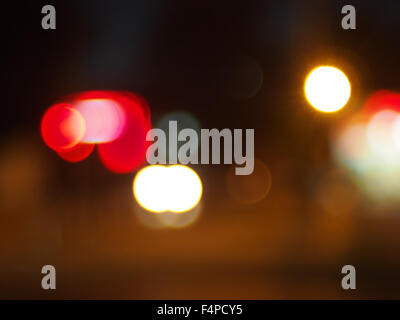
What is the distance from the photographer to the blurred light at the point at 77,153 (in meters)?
1.49

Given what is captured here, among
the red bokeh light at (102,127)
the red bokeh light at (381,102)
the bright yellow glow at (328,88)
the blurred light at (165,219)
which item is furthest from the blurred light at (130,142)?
the red bokeh light at (381,102)

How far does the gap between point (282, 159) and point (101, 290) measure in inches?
25.6

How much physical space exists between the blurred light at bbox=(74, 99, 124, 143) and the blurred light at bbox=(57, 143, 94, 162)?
24 millimetres

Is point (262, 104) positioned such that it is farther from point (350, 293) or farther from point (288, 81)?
point (350, 293)

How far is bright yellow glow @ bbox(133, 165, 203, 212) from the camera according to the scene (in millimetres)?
1465

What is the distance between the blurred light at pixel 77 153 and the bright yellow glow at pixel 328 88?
670 mm

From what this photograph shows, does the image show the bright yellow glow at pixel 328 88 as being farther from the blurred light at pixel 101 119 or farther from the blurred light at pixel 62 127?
the blurred light at pixel 62 127

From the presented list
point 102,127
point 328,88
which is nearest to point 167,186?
point 102,127

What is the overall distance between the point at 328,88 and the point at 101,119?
0.68 meters

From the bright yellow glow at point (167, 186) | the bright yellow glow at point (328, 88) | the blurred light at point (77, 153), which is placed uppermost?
the bright yellow glow at point (328, 88)

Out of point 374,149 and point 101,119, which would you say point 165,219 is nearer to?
point 101,119

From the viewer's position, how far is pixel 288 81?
1464mm

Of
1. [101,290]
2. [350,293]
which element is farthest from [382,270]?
[101,290]

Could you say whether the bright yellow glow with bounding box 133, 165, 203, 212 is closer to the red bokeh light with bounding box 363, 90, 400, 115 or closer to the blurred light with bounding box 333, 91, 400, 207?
the blurred light with bounding box 333, 91, 400, 207
